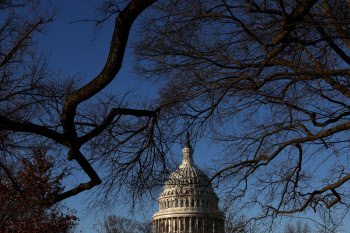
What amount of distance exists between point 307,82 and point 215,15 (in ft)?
5.39

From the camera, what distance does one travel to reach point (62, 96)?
18.4 ft

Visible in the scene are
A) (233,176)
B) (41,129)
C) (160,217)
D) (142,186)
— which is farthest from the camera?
(160,217)

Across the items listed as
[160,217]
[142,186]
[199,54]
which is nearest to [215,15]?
[199,54]

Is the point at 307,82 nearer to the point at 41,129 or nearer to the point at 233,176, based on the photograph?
the point at 233,176

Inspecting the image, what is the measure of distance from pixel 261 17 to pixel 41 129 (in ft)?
11.0

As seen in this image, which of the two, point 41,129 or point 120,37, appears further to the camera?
point 41,129

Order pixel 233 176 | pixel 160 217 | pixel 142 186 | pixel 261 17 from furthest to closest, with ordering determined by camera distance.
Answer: pixel 160 217
pixel 233 176
pixel 142 186
pixel 261 17

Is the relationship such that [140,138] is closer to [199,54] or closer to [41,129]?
[199,54]

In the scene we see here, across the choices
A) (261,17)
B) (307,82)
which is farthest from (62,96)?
(307,82)

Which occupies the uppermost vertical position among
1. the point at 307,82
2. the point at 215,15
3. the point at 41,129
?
the point at 215,15

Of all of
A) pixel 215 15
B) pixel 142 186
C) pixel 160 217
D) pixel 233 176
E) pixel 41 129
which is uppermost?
pixel 160 217

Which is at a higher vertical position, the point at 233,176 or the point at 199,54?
the point at 199,54

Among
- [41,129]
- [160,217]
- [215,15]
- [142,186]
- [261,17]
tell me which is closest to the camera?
[41,129]

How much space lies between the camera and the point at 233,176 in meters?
7.06
